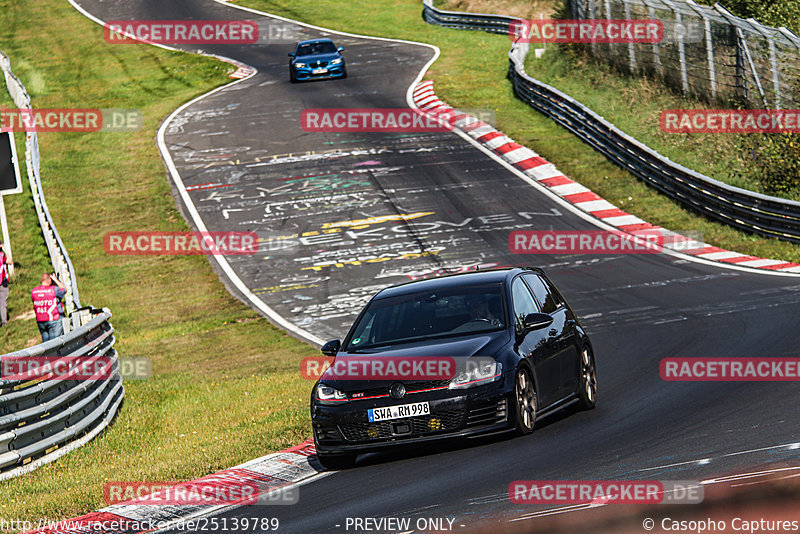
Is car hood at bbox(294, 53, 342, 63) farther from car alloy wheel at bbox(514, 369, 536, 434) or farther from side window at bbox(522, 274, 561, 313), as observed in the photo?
car alloy wheel at bbox(514, 369, 536, 434)

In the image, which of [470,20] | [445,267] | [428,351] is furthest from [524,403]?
[470,20]

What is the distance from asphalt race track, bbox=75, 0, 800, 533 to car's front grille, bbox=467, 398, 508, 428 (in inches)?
11.0

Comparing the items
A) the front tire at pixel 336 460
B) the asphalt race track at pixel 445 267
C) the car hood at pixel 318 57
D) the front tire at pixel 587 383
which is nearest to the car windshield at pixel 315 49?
the car hood at pixel 318 57

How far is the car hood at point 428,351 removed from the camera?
9.76m

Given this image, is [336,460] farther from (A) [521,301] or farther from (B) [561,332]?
(B) [561,332]

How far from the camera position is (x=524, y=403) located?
9984 mm

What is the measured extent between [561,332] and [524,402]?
1.42 m

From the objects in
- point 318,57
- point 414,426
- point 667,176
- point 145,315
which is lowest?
point 145,315

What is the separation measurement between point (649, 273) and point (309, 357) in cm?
653

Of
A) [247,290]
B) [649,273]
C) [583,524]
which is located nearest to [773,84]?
[649,273]

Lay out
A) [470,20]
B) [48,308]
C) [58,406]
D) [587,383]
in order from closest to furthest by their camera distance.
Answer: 1. [587,383]
2. [58,406]
3. [48,308]
4. [470,20]

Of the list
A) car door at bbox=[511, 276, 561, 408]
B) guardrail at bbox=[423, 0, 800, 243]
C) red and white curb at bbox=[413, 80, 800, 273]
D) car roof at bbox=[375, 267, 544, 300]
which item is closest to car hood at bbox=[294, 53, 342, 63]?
red and white curb at bbox=[413, 80, 800, 273]

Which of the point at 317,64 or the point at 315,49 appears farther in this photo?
the point at 315,49

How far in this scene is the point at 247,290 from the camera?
75.9 feet
